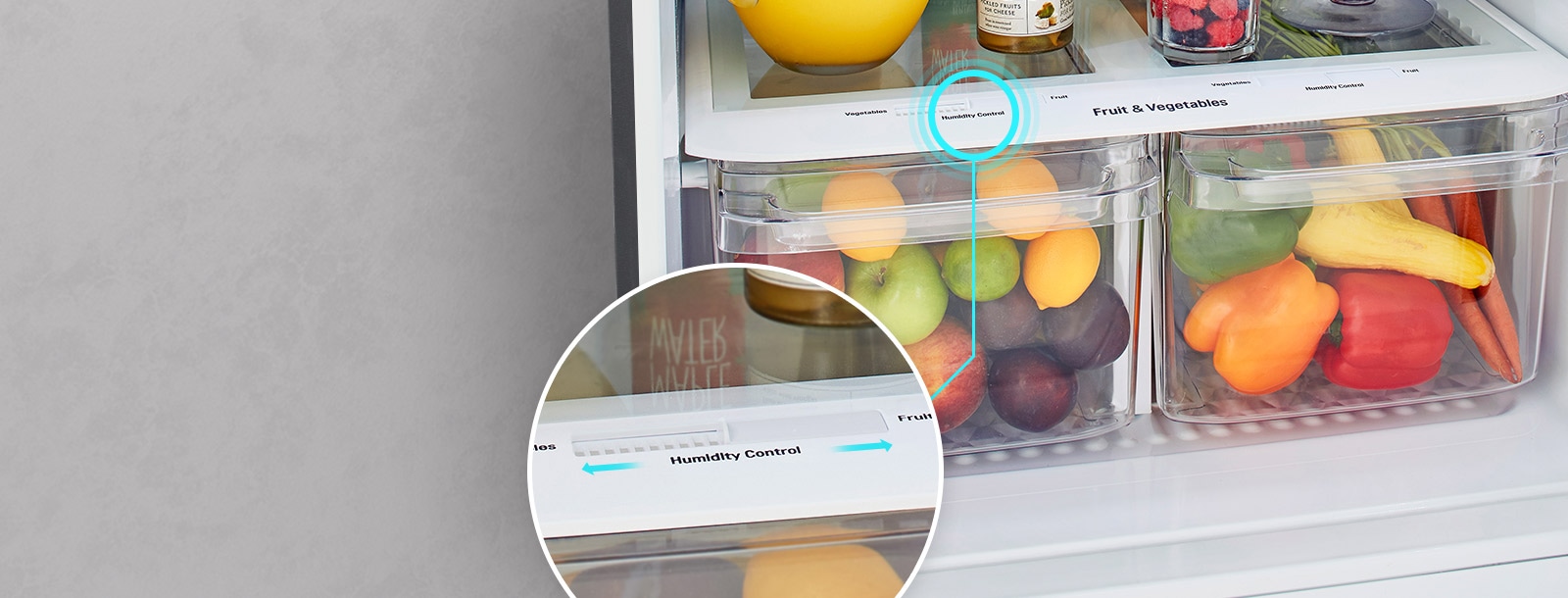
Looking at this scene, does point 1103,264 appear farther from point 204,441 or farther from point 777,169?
point 204,441

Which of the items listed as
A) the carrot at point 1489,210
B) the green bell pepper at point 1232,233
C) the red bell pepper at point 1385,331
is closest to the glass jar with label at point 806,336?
the green bell pepper at point 1232,233

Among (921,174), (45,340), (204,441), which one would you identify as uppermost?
(921,174)

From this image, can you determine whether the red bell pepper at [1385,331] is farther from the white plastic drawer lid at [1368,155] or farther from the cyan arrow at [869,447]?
the cyan arrow at [869,447]

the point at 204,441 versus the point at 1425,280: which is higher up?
the point at 1425,280

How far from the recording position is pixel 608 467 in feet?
2.86

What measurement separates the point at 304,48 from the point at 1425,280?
0.85 meters

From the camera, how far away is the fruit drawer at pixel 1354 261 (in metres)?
0.85

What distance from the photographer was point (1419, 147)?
848 mm

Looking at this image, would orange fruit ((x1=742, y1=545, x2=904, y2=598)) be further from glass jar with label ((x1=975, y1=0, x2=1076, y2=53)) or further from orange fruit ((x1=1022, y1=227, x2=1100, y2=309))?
glass jar with label ((x1=975, y1=0, x2=1076, y2=53))

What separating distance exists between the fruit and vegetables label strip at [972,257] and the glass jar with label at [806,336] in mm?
45

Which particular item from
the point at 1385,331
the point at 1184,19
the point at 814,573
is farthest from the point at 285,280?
the point at 1385,331

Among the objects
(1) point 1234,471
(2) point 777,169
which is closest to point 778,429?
(2) point 777,169

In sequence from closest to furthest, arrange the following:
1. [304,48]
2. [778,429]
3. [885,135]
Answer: [885,135]
[778,429]
[304,48]

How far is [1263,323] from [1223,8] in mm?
217
